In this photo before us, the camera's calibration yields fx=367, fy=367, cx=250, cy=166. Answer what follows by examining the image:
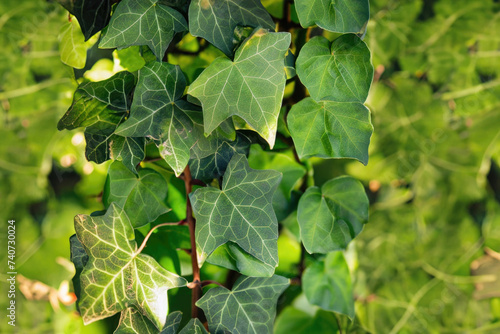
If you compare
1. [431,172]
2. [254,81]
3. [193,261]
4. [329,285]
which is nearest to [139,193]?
[193,261]

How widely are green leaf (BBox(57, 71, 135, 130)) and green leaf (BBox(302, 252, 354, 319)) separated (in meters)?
0.36

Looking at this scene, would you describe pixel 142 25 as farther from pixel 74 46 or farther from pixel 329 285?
pixel 329 285

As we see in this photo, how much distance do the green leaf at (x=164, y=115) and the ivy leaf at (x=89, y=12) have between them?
86mm

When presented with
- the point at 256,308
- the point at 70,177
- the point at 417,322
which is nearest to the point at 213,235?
the point at 256,308

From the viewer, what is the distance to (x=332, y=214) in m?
0.53

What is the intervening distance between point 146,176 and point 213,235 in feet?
0.46

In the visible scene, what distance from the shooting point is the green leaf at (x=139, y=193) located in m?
0.49

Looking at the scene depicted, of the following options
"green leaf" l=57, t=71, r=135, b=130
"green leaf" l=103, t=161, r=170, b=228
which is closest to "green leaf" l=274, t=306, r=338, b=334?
"green leaf" l=103, t=161, r=170, b=228

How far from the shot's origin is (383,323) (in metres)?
0.73

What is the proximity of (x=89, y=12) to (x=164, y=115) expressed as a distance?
0.15 m

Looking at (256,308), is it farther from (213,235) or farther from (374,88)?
(374,88)

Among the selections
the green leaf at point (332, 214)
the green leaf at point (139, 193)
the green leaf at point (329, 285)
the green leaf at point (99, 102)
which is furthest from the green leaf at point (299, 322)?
→ the green leaf at point (99, 102)

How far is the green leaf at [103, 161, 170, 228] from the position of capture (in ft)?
1.61

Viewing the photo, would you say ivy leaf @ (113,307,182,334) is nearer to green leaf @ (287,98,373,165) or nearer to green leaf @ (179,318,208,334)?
green leaf @ (179,318,208,334)
